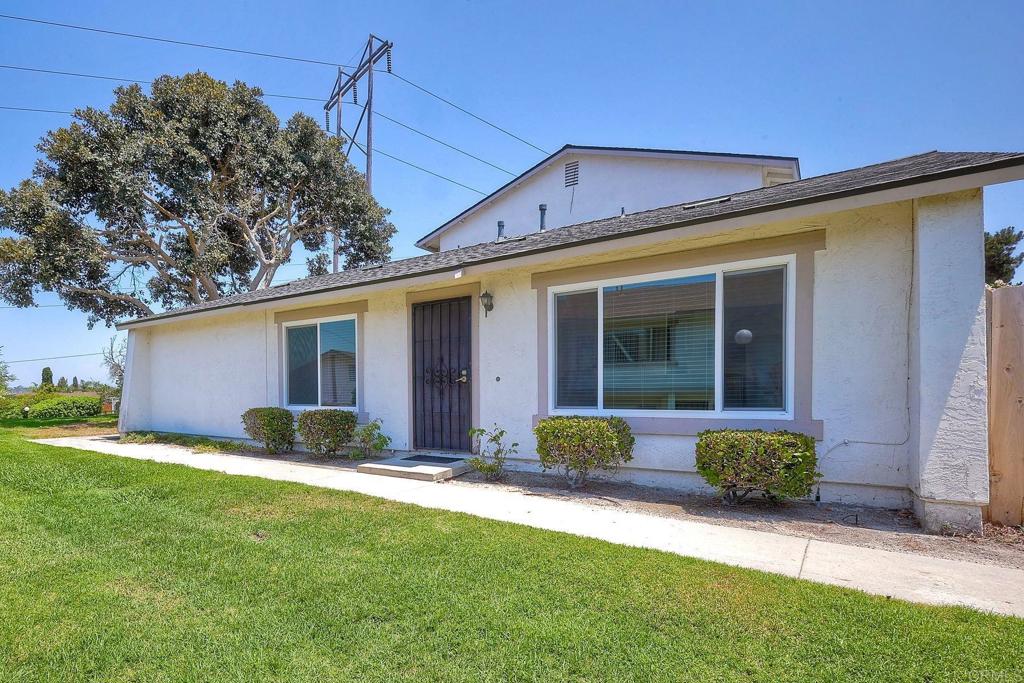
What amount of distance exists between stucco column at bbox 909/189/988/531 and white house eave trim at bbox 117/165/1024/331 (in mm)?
255

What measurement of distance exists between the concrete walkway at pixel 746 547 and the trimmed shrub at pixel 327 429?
66.5 inches

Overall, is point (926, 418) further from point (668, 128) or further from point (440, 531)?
point (668, 128)

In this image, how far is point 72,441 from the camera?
11352mm

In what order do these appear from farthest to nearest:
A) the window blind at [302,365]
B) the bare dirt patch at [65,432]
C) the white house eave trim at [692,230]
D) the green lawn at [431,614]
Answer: the bare dirt patch at [65,432] → the window blind at [302,365] → the white house eave trim at [692,230] → the green lawn at [431,614]

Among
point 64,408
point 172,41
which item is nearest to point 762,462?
point 172,41

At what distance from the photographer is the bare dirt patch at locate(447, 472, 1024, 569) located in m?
3.98

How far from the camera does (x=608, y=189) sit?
14.5 metres

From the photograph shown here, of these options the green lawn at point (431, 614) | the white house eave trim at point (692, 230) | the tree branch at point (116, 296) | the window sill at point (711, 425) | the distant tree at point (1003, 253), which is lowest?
the green lawn at point (431, 614)

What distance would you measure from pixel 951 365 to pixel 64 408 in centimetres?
2635

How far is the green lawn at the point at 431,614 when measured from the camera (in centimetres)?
237

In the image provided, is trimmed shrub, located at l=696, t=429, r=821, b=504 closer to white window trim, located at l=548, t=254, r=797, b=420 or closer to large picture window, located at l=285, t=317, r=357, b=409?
white window trim, located at l=548, t=254, r=797, b=420

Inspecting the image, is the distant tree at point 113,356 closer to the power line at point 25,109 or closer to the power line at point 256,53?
the power line at point 25,109

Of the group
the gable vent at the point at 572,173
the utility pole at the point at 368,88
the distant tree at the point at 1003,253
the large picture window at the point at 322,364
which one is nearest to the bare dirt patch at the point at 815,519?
the large picture window at the point at 322,364

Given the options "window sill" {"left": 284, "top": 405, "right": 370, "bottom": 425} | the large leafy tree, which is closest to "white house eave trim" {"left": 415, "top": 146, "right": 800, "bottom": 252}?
the large leafy tree
